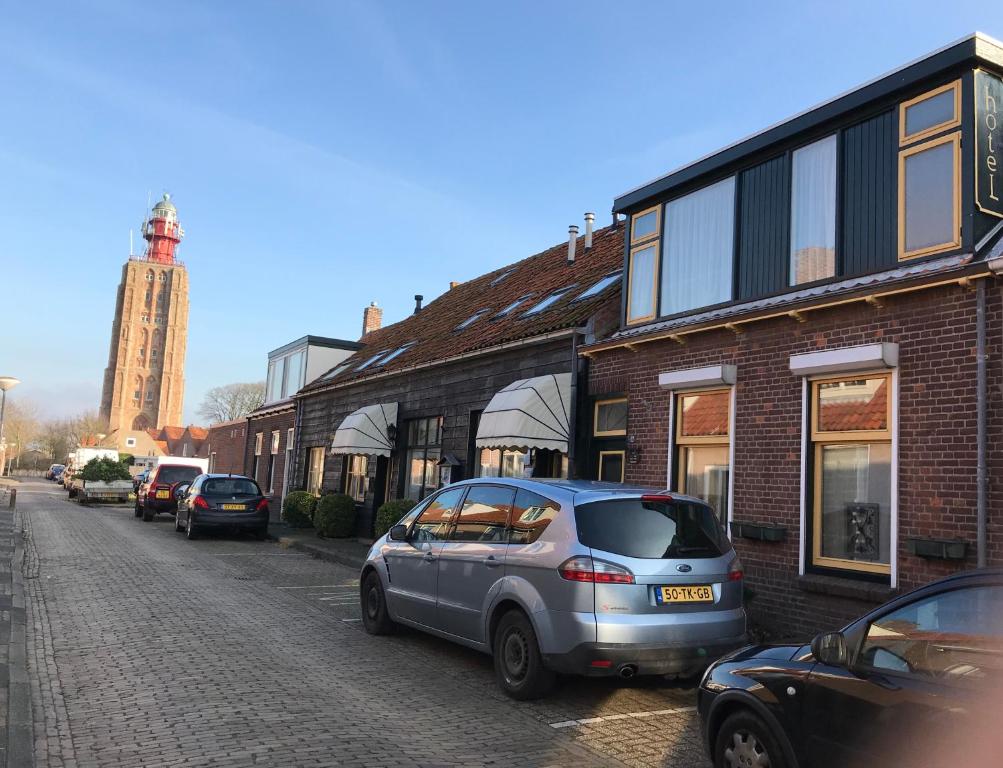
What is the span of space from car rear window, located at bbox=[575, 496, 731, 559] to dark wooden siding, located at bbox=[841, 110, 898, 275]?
3.63 metres

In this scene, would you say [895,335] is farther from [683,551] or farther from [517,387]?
[517,387]

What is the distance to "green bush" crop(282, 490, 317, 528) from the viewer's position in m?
20.8

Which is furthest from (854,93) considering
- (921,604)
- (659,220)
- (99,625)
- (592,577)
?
(99,625)

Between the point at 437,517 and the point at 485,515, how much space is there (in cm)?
92

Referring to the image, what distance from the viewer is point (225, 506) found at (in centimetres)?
1869

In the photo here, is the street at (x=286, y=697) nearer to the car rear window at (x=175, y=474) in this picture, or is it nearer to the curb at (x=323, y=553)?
the curb at (x=323, y=553)

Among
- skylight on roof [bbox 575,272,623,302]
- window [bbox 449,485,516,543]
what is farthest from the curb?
window [bbox 449,485,516,543]

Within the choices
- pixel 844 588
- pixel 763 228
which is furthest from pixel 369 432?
pixel 844 588

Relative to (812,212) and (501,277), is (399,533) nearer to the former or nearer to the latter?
(812,212)

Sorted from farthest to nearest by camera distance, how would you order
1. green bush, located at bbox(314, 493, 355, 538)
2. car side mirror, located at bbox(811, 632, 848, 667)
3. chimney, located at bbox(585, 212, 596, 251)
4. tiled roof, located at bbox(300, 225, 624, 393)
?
green bush, located at bbox(314, 493, 355, 538), chimney, located at bbox(585, 212, 596, 251), tiled roof, located at bbox(300, 225, 624, 393), car side mirror, located at bbox(811, 632, 848, 667)

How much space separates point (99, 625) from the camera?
336 inches

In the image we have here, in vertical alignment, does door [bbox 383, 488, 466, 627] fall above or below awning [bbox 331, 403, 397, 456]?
below

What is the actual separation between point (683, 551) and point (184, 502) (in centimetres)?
1669

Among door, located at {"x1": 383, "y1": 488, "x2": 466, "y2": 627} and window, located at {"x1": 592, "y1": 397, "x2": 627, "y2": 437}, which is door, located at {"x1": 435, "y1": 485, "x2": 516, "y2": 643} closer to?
door, located at {"x1": 383, "y1": 488, "x2": 466, "y2": 627}
